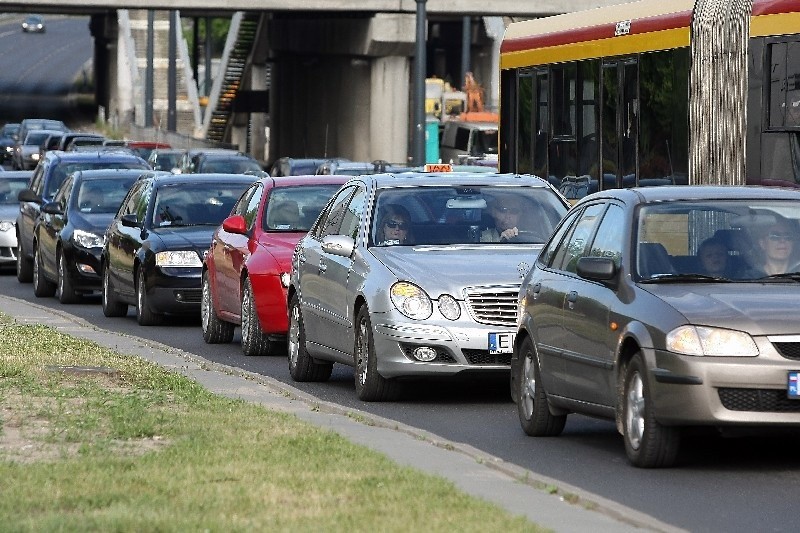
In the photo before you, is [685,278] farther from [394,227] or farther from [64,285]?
[64,285]

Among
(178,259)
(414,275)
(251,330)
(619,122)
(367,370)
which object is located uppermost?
(619,122)

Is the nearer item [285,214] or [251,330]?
[251,330]

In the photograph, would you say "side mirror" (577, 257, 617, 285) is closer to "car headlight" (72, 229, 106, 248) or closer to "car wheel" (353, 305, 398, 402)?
"car wheel" (353, 305, 398, 402)

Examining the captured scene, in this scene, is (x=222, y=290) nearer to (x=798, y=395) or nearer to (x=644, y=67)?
(x=644, y=67)

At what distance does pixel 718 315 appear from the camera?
10.6m

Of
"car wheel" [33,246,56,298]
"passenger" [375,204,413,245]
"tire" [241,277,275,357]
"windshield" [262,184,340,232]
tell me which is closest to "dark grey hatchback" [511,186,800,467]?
"passenger" [375,204,413,245]

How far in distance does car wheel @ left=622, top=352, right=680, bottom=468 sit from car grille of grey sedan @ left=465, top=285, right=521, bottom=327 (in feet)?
10.1

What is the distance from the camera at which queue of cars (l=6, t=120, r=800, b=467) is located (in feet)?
34.8

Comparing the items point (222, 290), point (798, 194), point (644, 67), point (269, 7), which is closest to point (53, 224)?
point (222, 290)

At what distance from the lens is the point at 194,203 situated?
2339 centimetres

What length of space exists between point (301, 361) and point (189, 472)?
6787 mm

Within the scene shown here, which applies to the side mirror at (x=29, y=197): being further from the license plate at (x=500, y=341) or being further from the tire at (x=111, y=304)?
the license plate at (x=500, y=341)

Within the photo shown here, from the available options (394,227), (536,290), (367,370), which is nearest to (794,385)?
(536,290)

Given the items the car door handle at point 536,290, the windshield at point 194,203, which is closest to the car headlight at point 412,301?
the car door handle at point 536,290
